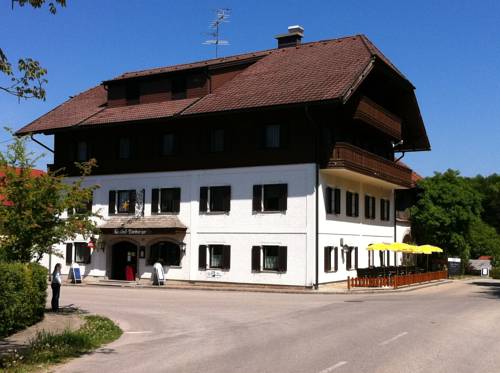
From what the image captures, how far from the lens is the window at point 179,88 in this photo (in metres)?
38.1

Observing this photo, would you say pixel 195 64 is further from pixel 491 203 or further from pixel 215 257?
pixel 491 203

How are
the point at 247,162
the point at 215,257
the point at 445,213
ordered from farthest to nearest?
1. the point at 445,213
2. the point at 215,257
3. the point at 247,162

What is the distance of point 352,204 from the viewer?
119ft

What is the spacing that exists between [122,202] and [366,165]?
14245 millimetres

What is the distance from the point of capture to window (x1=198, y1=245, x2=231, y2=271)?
3369 centimetres

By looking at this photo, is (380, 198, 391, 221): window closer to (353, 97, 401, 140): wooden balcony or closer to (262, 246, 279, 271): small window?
(353, 97, 401, 140): wooden balcony

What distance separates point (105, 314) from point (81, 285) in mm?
16608

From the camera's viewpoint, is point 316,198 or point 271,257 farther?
point 271,257

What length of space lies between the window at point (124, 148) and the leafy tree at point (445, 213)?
2124 cm

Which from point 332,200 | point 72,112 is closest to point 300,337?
point 332,200

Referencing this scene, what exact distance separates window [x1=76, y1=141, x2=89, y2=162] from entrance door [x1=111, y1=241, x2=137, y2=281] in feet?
19.6

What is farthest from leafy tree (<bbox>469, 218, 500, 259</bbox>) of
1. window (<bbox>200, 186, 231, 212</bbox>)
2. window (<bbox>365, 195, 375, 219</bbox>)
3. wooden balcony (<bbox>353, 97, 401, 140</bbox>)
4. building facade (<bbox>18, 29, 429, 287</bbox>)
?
window (<bbox>200, 186, 231, 212</bbox>)

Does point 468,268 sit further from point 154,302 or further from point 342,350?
point 342,350

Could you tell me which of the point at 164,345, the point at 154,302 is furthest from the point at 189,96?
the point at 164,345
